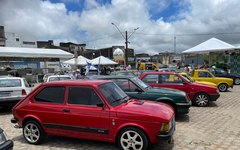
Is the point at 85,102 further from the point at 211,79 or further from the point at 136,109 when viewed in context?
the point at 211,79

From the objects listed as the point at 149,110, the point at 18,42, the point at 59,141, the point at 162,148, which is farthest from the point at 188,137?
the point at 18,42

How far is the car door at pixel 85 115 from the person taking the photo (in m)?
5.07

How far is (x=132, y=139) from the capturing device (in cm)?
488

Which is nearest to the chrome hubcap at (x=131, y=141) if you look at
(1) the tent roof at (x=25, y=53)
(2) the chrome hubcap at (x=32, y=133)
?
(2) the chrome hubcap at (x=32, y=133)

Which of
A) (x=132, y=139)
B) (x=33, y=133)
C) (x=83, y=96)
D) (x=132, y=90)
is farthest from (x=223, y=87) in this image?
(x=33, y=133)

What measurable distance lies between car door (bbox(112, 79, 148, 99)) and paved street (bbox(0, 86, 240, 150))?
59.7 inches

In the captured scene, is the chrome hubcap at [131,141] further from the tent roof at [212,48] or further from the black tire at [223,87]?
the tent roof at [212,48]

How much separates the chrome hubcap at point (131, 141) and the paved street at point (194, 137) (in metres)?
0.54

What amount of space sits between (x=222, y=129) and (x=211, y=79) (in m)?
9.20

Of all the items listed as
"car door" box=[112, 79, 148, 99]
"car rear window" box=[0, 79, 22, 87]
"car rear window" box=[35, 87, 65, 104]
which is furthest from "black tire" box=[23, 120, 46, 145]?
"car rear window" box=[0, 79, 22, 87]

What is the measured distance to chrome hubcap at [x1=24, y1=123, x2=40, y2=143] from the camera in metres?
5.76

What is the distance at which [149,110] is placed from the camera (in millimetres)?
5004

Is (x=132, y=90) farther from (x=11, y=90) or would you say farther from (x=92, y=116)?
(x=11, y=90)

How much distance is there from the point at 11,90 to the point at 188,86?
7.58 meters
